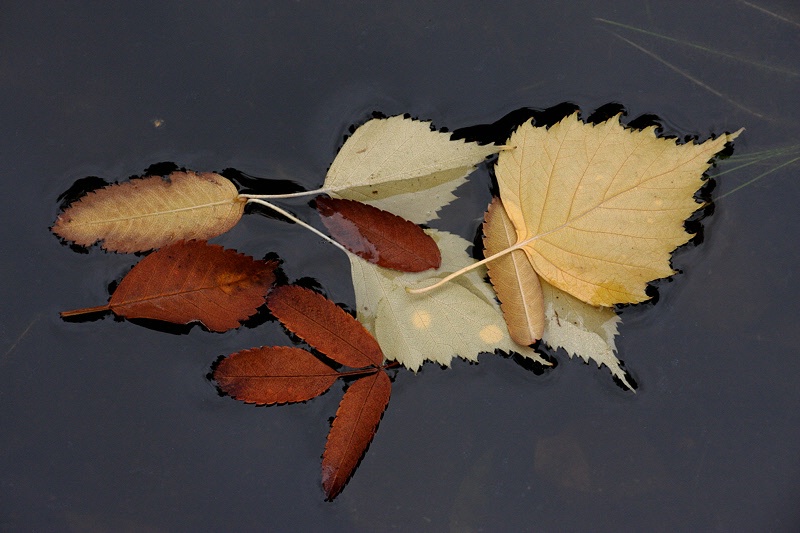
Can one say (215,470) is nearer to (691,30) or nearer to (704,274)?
(704,274)

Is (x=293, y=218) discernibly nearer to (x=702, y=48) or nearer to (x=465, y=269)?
(x=465, y=269)

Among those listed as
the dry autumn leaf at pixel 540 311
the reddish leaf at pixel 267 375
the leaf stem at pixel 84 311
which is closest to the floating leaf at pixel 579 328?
the dry autumn leaf at pixel 540 311

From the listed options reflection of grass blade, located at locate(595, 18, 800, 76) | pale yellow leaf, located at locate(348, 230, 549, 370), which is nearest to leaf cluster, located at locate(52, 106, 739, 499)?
pale yellow leaf, located at locate(348, 230, 549, 370)

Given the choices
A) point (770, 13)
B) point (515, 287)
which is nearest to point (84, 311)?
point (515, 287)

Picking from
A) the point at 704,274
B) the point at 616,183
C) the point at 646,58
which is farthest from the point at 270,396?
the point at 646,58

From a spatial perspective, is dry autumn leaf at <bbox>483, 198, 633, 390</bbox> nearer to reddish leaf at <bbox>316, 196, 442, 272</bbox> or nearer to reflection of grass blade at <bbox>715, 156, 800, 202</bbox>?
reddish leaf at <bbox>316, 196, 442, 272</bbox>

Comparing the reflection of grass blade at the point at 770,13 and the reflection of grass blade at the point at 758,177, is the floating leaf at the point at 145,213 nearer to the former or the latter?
the reflection of grass blade at the point at 758,177
